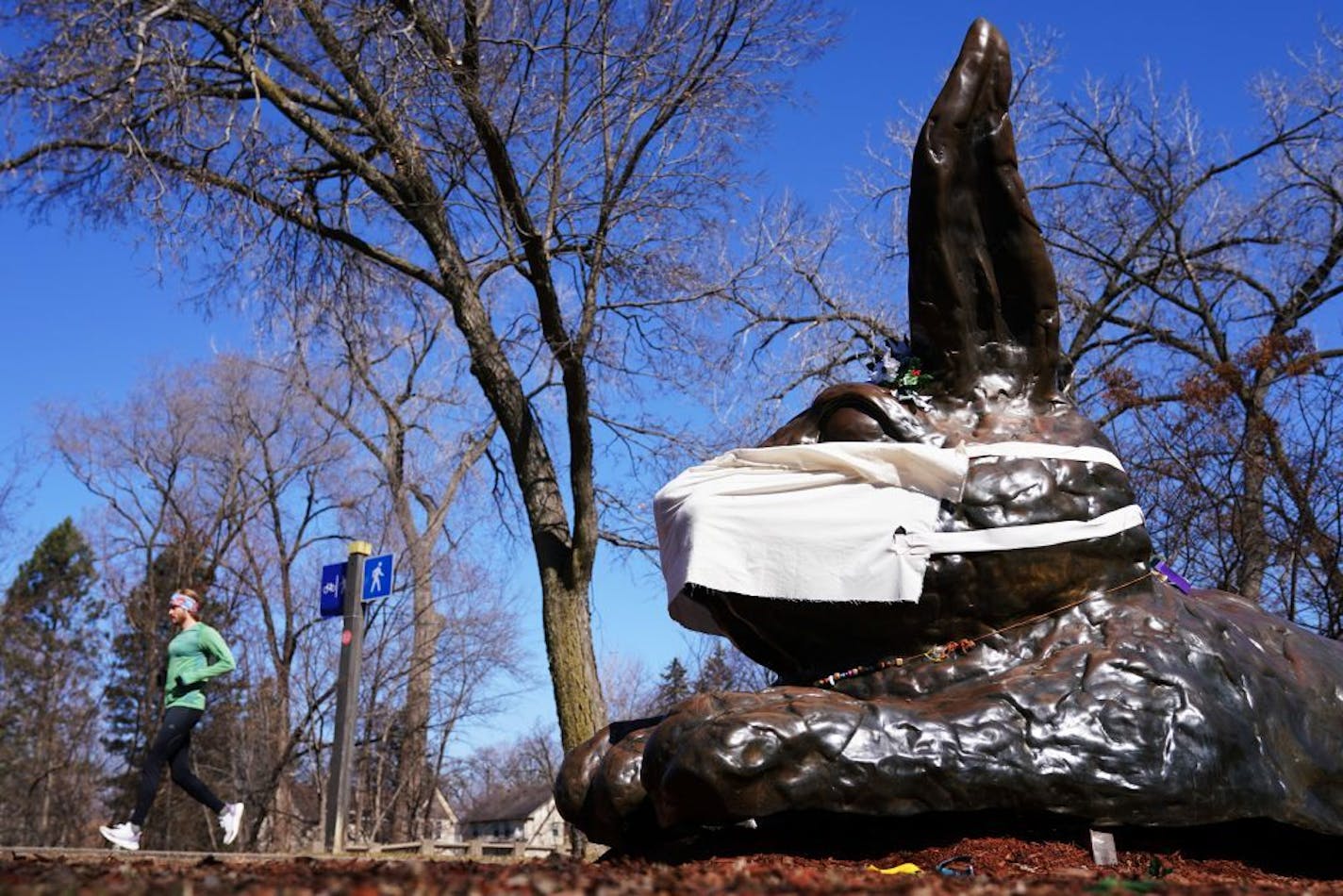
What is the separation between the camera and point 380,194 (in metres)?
12.3

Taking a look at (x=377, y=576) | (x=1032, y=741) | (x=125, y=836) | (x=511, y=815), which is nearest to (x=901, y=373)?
(x=1032, y=741)

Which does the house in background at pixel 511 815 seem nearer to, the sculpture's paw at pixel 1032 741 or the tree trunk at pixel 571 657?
the tree trunk at pixel 571 657

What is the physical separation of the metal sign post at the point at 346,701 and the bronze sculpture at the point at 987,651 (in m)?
4.91

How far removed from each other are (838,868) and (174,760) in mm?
6504

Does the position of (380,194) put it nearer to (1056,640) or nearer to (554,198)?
(554,198)

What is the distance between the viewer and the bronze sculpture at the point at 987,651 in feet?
14.5

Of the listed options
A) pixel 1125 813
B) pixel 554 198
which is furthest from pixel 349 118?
pixel 1125 813

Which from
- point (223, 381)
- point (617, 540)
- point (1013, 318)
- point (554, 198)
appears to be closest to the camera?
point (1013, 318)

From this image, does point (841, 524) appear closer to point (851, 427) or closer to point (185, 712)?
point (851, 427)

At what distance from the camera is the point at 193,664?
9.12 metres

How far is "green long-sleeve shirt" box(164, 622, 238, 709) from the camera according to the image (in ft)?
29.8

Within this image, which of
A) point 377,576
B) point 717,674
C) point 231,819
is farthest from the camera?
point 717,674

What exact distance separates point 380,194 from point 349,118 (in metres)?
0.89

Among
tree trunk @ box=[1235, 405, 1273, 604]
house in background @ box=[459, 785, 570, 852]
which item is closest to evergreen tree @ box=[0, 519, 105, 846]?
house in background @ box=[459, 785, 570, 852]
